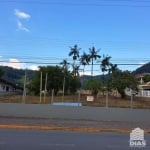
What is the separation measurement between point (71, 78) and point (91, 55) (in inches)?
809

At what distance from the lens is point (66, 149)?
12766 mm

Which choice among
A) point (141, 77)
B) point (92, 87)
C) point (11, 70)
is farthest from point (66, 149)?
point (11, 70)

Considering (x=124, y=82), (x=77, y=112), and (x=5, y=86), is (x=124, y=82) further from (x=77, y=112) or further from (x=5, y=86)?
(x=5, y=86)

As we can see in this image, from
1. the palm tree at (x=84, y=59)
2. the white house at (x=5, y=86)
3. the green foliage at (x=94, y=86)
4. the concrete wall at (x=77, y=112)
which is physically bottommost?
the concrete wall at (x=77, y=112)

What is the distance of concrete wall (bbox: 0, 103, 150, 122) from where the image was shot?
3509cm

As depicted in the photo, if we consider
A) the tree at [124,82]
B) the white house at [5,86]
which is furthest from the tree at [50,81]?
the white house at [5,86]

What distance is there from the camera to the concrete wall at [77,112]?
35.1 meters

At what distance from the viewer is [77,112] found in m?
35.3

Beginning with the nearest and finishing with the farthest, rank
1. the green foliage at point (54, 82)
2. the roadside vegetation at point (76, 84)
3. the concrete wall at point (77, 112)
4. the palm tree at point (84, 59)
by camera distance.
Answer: the concrete wall at point (77, 112), the roadside vegetation at point (76, 84), the green foliage at point (54, 82), the palm tree at point (84, 59)

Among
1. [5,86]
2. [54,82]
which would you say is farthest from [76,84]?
[5,86]

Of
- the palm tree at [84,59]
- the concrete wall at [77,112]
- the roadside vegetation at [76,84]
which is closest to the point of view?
the concrete wall at [77,112]

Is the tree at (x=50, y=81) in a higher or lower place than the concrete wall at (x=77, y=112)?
higher

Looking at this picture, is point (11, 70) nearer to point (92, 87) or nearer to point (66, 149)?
point (92, 87)

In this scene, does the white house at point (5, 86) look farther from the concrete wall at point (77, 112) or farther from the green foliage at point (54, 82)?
the concrete wall at point (77, 112)
